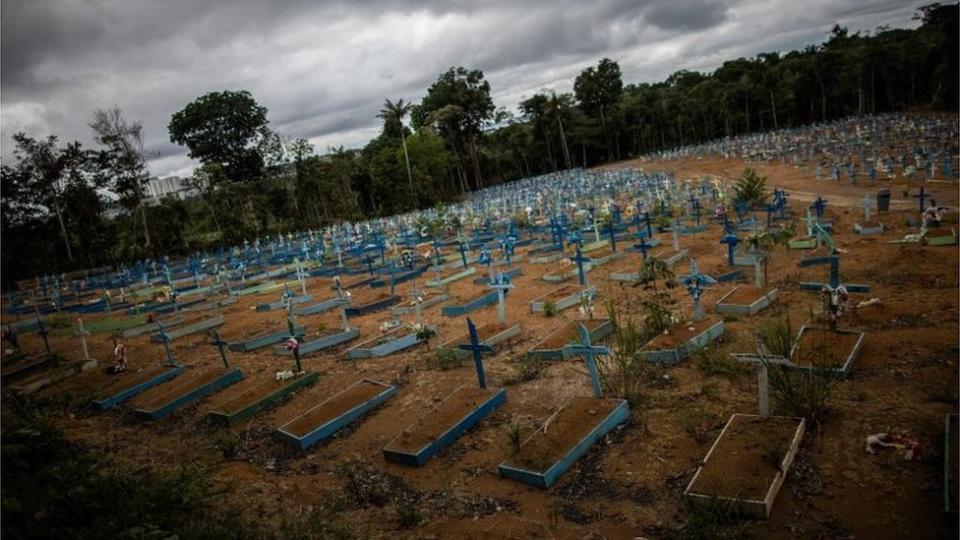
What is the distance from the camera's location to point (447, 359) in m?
9.26

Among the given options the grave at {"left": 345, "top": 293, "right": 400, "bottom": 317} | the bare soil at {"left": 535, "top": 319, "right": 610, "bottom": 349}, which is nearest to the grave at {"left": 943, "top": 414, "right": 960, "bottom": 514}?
the bare soil at {"left": 535, "top": 319, "right": 610, "bottom": 349}

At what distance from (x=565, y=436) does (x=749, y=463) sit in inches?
71.0

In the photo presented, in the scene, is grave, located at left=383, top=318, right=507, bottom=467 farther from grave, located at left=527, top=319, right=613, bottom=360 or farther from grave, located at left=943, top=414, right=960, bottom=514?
grave, located at left=943, top=414, right=960, bottom=514

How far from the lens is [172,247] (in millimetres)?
37188

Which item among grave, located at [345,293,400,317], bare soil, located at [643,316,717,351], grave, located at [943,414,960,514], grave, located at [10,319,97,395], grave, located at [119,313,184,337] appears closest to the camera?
grave, located at [943,414,960,514]

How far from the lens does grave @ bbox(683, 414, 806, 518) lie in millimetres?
4492

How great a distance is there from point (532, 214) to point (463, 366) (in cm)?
1864

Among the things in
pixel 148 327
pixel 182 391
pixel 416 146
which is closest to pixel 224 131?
pixel 416 146

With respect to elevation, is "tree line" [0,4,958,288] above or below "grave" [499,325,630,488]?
above

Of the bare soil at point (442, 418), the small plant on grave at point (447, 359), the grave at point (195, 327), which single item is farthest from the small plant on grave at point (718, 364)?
the grave at point (195, 327)

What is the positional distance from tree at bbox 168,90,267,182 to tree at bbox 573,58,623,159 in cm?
3792

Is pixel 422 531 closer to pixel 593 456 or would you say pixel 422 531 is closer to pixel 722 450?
pixel 593 456

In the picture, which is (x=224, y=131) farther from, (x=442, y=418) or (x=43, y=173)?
(x=442, y=418)

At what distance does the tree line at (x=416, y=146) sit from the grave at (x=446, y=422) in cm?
2533
